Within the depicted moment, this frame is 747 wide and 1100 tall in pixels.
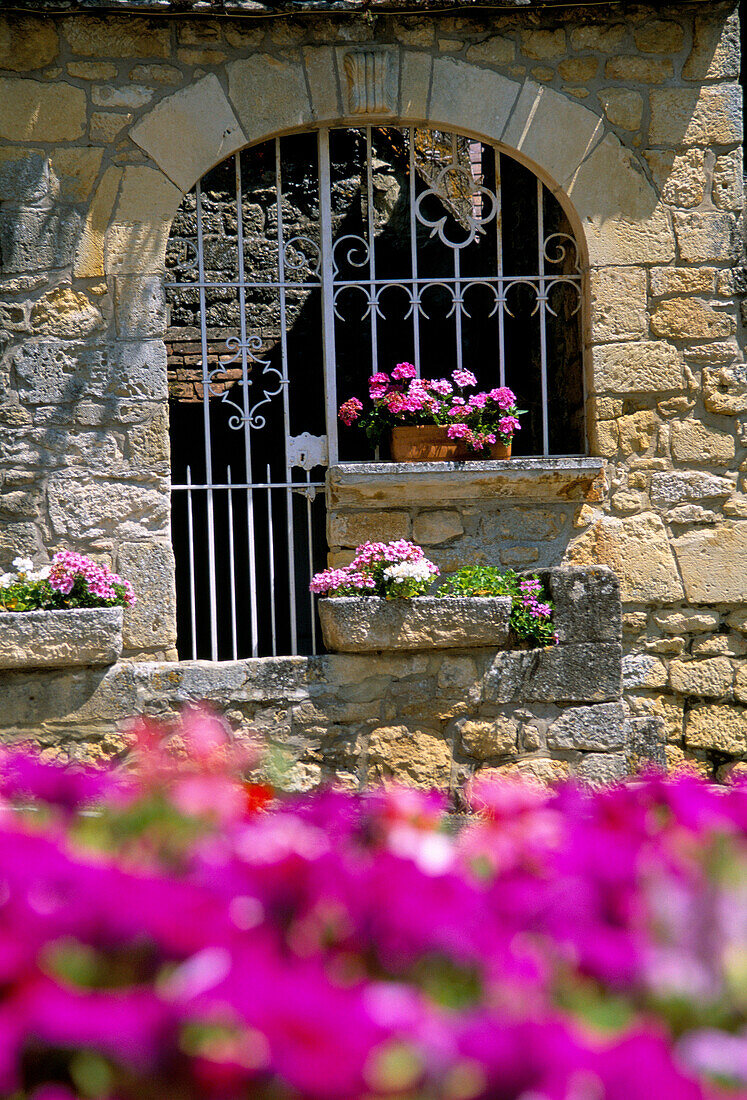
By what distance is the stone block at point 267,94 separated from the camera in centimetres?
432

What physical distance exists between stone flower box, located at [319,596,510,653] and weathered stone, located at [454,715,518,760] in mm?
321

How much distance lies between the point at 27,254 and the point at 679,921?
415 centimetres

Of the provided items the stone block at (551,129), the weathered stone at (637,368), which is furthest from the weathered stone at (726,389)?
the stone block at (551,129)

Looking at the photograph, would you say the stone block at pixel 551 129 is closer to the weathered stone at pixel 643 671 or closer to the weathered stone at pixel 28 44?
the weathered stone at pixel 28 44

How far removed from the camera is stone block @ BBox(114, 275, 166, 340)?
4316 millimetres

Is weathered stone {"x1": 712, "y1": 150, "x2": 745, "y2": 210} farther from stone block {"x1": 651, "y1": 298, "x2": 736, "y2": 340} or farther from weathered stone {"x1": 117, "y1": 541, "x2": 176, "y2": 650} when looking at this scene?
weathered stone {"x1": 117, "y1": 541, "x2": 176, "y2": 650}

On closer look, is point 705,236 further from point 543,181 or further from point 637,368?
point 543,181

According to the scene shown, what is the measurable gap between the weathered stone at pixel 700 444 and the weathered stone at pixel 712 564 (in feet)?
1.02

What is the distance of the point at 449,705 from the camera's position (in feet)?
13.0

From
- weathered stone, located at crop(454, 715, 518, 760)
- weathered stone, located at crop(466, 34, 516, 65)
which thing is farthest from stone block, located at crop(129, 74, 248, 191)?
weathered stone, located at crop(454, 715, 518, 760)

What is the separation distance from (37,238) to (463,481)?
2114mm

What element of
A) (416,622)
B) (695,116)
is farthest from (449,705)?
(695,116)

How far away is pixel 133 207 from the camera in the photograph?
430 cm

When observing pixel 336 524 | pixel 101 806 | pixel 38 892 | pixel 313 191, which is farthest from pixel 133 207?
pixel 38 892
